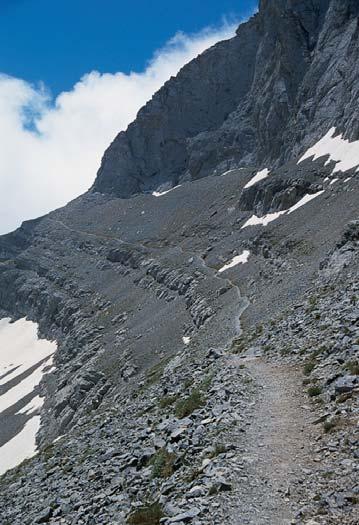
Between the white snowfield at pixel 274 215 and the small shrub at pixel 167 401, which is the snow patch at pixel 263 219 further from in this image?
the small shrub at pixel 167 401

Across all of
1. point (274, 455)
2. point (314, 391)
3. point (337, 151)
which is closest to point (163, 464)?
point (274, 455)

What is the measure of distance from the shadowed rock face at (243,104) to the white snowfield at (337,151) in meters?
4.21

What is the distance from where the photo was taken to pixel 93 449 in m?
22.0

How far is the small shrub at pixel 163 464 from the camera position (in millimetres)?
14845

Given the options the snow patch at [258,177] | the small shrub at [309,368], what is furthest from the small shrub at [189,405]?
the snow patch at [258,177]

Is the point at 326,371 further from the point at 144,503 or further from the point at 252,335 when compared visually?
the point at 252,335

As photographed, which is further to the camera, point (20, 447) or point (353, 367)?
point (20, 447)

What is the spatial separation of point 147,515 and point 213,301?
4504 centimetres

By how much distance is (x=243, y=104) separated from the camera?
15475cm

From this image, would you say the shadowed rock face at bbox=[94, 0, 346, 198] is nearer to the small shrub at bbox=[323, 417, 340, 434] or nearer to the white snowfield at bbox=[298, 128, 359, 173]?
the white snowfield at bbox=[298, 128, 359, 173]

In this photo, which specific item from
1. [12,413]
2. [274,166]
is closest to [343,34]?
[274,166]

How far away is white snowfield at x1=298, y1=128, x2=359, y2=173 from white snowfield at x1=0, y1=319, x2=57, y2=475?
54861 millimetres

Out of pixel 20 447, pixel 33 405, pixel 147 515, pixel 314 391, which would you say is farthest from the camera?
pixel 33 405

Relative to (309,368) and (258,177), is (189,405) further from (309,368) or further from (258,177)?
(258,177)
